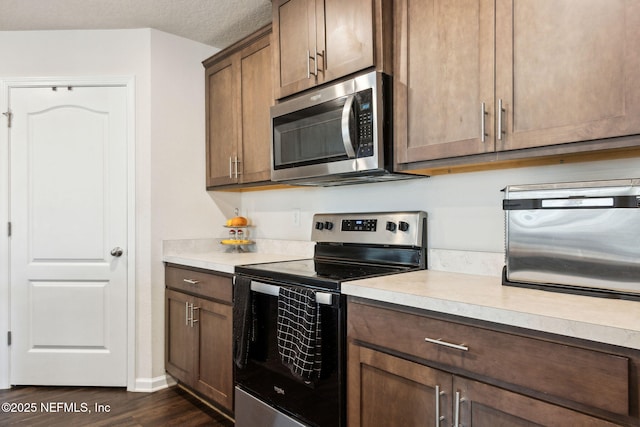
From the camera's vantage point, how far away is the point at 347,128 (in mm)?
1767

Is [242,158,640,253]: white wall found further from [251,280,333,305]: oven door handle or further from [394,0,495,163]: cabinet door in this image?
[251,280,333,305]: oven door handle

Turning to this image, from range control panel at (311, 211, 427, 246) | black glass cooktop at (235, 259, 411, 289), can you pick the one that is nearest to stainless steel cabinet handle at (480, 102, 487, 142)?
range control panel at (311, 211, 427, 246)

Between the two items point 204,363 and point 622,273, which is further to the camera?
point 204,363

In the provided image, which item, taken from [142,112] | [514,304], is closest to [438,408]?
[514,304]

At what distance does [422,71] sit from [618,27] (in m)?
0.64

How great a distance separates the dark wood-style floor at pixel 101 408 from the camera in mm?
2268

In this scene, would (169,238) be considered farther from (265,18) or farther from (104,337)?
(265,18)

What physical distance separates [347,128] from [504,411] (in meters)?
1.17

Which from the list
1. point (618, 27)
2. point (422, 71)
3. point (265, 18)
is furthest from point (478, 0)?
point (265, 18)

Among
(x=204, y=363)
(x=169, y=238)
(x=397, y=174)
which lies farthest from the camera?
(x=169, y=238)

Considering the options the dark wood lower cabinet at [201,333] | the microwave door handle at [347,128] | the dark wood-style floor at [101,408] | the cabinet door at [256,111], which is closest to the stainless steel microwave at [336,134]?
the microwave door handle at [347,128]

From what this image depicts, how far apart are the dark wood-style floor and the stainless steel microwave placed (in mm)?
1461

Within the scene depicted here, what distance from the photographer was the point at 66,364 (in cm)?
274

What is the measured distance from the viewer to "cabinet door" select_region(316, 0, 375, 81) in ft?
5.74
